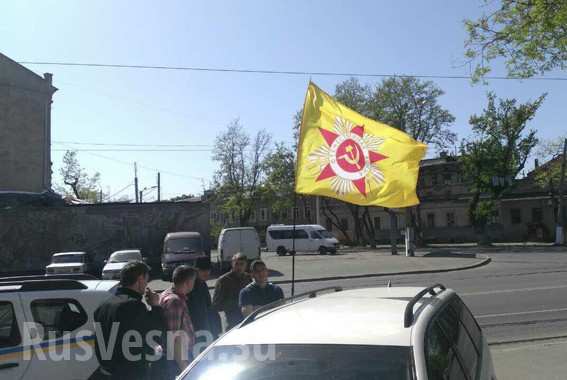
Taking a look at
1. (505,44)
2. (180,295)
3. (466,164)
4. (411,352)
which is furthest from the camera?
(466,164)

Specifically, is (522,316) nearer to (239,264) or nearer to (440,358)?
(239,264)

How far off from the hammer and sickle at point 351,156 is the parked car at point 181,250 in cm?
1926

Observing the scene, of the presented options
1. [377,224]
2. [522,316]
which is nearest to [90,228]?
[522,316]

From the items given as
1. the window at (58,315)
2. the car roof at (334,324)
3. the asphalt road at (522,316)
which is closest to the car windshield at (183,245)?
the asphalt road at (522,316)

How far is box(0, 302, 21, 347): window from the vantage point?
4871 mm

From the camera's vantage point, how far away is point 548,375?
6.45 meters

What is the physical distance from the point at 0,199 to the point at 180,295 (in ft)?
99.0

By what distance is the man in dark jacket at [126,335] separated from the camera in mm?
4270

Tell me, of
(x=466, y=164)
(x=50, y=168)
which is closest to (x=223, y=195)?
(x=50, y=168)

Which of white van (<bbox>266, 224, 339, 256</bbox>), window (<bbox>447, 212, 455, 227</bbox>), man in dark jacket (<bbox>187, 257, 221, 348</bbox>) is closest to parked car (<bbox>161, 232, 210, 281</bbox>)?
white van (<bbox>266, 224, 339, 256</bbox>)

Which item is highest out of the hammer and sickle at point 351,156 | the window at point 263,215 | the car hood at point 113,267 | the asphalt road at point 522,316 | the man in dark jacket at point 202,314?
the window at point 263,215

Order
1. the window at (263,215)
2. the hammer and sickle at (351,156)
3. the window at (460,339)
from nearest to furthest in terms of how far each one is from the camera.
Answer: the window at (460,339) < the hammer and sickle at (351,156) < the window at (263,215)

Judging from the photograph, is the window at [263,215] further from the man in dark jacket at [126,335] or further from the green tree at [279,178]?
the man in dark jacket at [126,335]

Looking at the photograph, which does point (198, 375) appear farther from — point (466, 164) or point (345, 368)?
point (466, 164)
